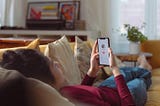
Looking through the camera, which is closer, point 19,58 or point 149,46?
point 19,58

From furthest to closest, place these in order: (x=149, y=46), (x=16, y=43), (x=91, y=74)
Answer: (x=149, y=46)
(x=16, y=43)
(x=91, y=74)

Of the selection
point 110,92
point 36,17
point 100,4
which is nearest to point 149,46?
point 100,4

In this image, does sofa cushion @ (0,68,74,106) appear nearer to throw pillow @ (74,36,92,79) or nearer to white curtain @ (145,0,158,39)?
throw pillow @ (74,36,92,79)

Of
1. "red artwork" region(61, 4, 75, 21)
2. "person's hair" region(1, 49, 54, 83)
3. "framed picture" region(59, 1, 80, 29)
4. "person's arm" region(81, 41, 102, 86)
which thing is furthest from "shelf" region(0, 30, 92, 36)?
"person's hair" region(1, 49, 54, 83)

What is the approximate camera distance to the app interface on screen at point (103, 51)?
1.58 meters

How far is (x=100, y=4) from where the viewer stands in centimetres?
404

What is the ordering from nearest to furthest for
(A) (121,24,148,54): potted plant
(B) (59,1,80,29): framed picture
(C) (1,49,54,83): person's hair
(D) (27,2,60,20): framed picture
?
(C) (1,49,54,83): person's hair
(A) (121,24,148,54): potted plant
(B) (59,1,80,29): framed picture
(D) (27,2,60,20): framed picture

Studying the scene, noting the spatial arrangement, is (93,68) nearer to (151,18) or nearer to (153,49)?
(153,49)

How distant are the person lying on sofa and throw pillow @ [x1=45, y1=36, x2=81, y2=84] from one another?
0.21 meters

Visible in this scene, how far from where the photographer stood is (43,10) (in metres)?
4.33

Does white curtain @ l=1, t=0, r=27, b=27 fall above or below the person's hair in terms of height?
above

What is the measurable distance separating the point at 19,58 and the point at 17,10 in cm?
352

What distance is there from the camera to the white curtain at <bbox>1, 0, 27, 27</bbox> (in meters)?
4.30

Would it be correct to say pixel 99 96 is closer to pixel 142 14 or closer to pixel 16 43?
pixel 16 43
